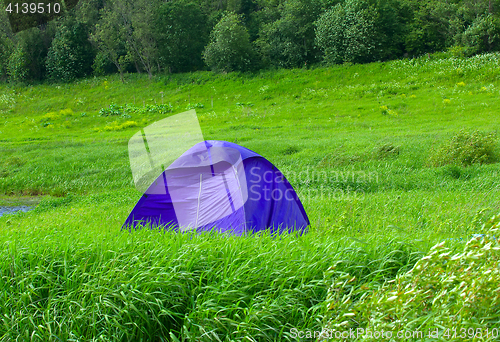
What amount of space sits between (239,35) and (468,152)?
34833mm

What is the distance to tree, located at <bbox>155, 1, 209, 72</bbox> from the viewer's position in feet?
149

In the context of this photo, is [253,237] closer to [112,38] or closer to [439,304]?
[439,304]

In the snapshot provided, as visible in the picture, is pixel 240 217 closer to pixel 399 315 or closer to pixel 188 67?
pixel 399 315

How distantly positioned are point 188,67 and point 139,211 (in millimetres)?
45888

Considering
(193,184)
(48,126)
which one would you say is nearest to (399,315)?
(193,184)

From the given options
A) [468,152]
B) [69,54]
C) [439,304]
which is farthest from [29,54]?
[439,304]

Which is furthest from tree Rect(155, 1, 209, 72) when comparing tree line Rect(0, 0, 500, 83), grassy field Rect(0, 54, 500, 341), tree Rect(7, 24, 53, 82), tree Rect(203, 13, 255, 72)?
grassy field Rect(0, 54, 500, 341)

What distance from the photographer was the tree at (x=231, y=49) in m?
40.2

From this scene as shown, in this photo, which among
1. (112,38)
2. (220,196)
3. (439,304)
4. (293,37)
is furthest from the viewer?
(293,37)

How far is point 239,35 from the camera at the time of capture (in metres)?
40.5

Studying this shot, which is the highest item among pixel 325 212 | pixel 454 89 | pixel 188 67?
pixel 188 67

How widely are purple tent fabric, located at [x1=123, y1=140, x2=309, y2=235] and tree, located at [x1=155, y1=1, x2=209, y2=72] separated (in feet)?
143

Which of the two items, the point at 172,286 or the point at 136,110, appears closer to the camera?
the point at 172,286

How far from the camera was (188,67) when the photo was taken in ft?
159
